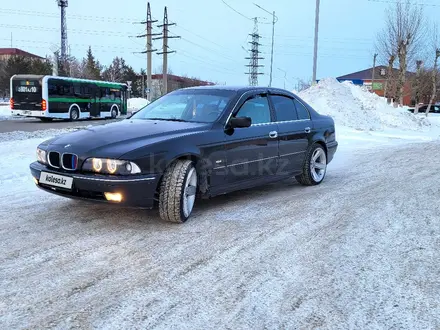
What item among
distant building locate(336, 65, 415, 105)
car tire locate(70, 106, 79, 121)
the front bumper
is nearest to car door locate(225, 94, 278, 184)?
the front bumper

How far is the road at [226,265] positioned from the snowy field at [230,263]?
12 millimetres

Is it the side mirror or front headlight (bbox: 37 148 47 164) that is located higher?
the side mirror

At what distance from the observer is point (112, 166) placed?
411cm

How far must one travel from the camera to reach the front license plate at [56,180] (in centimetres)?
424

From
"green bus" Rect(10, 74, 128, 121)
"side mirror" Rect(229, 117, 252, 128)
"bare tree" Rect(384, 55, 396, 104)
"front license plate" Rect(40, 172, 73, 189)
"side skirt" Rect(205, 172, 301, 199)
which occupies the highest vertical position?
"bare tree" Rect(384, 55, 396, 104)

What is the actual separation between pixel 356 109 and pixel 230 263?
18.4 metres

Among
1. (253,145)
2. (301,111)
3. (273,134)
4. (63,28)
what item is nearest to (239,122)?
(253,145)

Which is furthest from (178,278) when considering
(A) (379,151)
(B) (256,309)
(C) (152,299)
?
(A) (379,151)

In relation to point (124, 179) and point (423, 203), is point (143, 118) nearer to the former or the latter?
point (124, 179)

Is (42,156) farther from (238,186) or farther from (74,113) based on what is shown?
(74,113)

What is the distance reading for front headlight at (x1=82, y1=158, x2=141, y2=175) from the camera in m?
4.10

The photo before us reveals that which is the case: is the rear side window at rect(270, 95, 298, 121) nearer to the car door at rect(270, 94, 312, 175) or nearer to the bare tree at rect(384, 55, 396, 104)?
the car door at rect(270, 94, 312, 175)

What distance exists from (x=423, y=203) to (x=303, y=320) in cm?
363

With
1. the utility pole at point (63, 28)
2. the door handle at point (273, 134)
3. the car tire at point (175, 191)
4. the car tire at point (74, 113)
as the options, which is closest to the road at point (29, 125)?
the car tire at point (74, 113)
